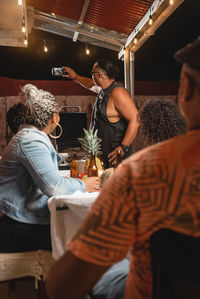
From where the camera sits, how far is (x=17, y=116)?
6.88 feet

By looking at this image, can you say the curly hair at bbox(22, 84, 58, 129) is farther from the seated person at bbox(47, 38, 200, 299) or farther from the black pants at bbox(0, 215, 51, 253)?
the seated person at bbox(47, 38, 200, 299)

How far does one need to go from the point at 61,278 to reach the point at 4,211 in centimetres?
136

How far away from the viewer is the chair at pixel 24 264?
6.09ft

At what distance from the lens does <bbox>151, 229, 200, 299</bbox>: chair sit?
0.60 meters

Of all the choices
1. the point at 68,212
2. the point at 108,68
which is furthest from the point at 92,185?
the point at 108,68

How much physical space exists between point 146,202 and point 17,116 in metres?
1.68

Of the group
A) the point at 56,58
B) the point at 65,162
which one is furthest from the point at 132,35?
the point at 56,58

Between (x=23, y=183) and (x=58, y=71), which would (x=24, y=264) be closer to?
(x=23, y=183)

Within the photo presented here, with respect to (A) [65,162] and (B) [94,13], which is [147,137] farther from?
(B) [94,13]

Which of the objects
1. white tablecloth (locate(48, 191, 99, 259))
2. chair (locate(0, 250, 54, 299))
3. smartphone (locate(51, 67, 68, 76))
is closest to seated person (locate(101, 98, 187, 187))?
white tablecloth (locate(48, 191, 99, 259))

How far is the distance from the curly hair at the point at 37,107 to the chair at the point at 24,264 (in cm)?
81

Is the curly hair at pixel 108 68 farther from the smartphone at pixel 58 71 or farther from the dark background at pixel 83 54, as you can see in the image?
the dark background at pixel 83 54

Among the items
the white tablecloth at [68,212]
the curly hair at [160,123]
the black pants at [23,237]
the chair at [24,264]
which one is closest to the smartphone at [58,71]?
the curly hair at [160,123]

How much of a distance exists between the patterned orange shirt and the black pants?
132 cm
